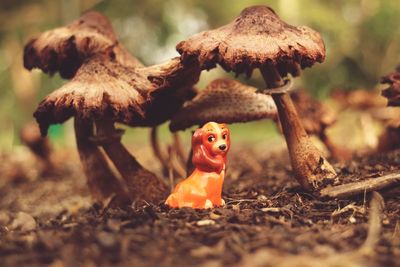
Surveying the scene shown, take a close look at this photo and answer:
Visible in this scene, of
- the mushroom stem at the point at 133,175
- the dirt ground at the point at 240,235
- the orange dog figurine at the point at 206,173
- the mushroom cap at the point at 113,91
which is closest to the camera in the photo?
the dirt ground at the point at 240,235

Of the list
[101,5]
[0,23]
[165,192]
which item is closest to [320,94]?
[101,5]

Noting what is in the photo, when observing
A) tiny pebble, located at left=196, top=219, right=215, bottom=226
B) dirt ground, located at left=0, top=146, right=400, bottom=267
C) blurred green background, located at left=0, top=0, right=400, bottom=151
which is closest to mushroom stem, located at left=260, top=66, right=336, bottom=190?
dirt ground, located at left=0, top=146, right=400, bottom=267

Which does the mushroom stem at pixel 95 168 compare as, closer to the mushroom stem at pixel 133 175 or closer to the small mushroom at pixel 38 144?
the mushroom stem at pixel 133 175

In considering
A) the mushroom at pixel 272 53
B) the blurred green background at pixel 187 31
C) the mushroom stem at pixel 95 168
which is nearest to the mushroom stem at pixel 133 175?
the mushroom stem at pixel 95 168

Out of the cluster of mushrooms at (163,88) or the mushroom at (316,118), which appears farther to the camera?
the mushroom at (316,118)

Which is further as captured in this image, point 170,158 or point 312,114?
point 312,114

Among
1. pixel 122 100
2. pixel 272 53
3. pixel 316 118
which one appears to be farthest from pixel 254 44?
pixel 316 118

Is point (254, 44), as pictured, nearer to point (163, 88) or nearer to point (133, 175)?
point (163, 88)
